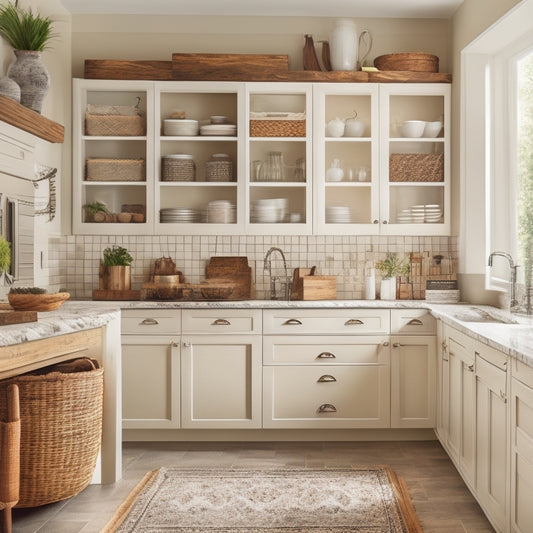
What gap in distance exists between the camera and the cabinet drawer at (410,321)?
4.24 meters

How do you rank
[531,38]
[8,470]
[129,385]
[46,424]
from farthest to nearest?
[129,385]
[531,38]
[46,424]
[8,470]

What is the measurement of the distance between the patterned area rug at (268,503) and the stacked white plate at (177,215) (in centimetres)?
166

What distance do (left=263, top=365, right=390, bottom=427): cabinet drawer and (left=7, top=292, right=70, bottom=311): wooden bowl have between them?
154 centimetres

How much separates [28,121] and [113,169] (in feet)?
3.45

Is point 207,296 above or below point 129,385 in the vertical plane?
above

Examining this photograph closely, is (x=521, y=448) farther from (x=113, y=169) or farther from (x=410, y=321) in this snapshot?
(x=113, y=169)

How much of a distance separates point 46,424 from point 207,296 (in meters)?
1.71

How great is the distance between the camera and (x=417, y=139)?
4.56m

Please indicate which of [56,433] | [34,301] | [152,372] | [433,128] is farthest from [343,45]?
[56,433]

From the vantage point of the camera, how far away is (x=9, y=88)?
11.4ft

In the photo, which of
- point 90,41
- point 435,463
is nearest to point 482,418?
point 435,463

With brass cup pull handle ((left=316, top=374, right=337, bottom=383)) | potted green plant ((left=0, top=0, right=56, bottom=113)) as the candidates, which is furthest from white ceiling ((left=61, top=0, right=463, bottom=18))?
brass cup pull handle ((left=316, top=374, right=337, bottom=383))

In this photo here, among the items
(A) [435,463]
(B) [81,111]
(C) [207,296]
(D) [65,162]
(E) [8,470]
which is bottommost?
(A) [435,463]

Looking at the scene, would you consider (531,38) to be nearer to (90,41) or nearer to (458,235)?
(458,235)
